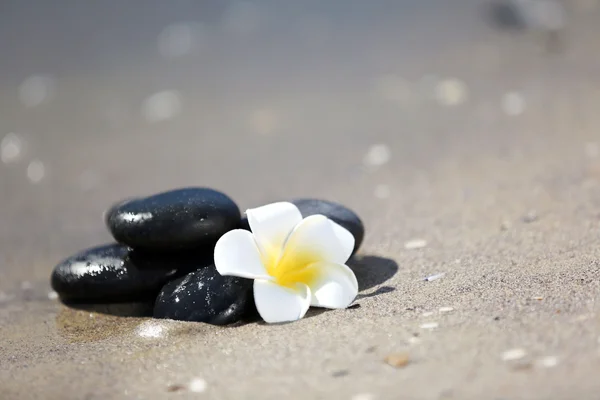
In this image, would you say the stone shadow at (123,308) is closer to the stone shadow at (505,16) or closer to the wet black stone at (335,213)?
the wet black stone at (335,213)

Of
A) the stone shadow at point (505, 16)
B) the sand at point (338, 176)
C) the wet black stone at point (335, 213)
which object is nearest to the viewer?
the sand at point (338, 176)

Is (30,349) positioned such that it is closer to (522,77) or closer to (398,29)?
(522,77)

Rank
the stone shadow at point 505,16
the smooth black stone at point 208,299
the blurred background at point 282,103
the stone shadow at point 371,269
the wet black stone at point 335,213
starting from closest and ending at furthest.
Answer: the smooth black stone at point 208,299
the stone shadow at point 371,269
the wet black stone at point 335,213
the blurred background at point 282,103
the stone shadow at point 505,16

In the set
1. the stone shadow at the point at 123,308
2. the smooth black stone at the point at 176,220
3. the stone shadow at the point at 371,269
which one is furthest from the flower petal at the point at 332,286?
the stone shadow at the point at 123,308

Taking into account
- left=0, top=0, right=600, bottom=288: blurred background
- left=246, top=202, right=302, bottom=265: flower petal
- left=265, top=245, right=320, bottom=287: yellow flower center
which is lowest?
left=265, top=245, right=320, bottom=287: yellow flower center

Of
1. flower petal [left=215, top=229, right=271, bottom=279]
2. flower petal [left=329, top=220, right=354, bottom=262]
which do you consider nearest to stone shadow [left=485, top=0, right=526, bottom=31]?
flower petal [left=329, top=220, right=354, bottom=262]

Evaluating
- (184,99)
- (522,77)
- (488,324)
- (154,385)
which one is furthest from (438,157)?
(154,385)

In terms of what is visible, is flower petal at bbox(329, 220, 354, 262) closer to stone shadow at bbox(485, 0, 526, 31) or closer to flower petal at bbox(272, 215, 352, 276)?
flower petal at bbox(272, 215, 352, 276)

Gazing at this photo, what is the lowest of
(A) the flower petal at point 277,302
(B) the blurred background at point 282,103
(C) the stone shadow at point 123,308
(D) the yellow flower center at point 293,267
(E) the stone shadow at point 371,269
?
(C) the stone shadow at point 123,308
